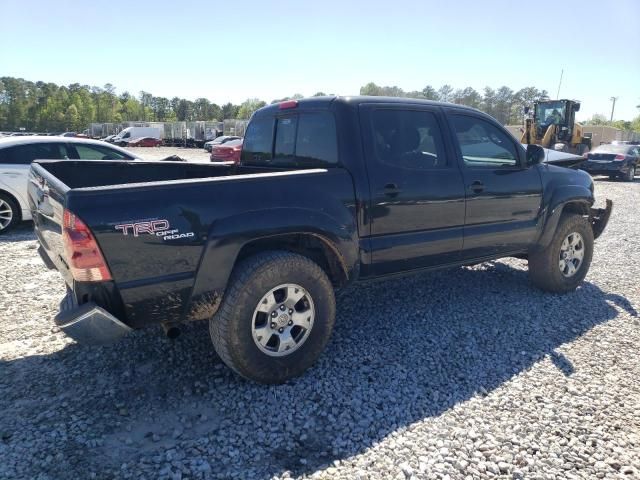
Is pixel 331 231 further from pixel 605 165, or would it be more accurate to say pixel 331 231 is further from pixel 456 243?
pixel 605 165

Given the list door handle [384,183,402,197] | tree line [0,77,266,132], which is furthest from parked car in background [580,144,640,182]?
tree line [0,77,266,132]

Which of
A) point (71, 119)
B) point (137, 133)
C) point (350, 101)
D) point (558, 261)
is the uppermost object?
point (71, 119)

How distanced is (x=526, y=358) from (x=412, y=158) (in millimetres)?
1861

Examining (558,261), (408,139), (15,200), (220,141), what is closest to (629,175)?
(558,261)

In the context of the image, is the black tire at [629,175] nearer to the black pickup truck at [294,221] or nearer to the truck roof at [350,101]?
the black pickup truck at [294,221]

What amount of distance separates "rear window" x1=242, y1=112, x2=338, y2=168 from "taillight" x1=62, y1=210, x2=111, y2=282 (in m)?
1.81

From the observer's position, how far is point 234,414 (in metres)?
2.91

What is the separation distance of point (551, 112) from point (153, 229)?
21563 millimetres

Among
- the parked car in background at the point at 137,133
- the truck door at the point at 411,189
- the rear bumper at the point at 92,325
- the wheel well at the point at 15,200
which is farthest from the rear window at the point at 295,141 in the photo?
the parked car in background at the point at 137,133

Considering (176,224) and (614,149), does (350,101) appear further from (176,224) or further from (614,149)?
(614,149)

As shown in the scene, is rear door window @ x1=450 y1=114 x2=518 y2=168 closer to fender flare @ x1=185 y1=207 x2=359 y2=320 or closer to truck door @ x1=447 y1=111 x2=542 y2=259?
truck door @ x1=447 y1=111 x2=542 y2=259

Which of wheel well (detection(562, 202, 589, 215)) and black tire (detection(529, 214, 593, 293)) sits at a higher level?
wheel well (detection(562, 202, 589, 215))

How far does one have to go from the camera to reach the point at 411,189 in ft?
12.3

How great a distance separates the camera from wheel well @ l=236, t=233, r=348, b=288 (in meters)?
3.21
